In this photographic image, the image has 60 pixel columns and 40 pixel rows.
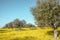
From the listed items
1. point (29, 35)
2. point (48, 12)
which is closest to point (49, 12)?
point (48, 12)

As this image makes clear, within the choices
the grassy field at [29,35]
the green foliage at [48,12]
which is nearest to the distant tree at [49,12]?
the green foliage at [48,12]

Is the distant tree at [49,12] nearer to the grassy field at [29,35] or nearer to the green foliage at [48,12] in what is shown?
the green foliage at [48,12]

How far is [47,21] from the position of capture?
41719 mm

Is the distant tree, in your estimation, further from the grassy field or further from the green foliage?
the grassy field

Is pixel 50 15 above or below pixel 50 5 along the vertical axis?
below

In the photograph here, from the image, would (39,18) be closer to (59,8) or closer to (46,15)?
(46,15)

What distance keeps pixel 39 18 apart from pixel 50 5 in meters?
4.64

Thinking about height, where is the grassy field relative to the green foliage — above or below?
below

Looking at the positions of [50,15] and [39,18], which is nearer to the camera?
[50,15]

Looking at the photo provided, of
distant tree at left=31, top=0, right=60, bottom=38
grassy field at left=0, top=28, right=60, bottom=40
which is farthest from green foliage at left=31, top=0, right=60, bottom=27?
grassy field at left=0, top=28, right=60, bottom=40

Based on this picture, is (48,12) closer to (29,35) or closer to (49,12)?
(49,12)

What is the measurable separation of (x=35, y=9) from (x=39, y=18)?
2678 millimetres

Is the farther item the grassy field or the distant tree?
the grassy field

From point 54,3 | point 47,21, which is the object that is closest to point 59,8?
point 54,3
